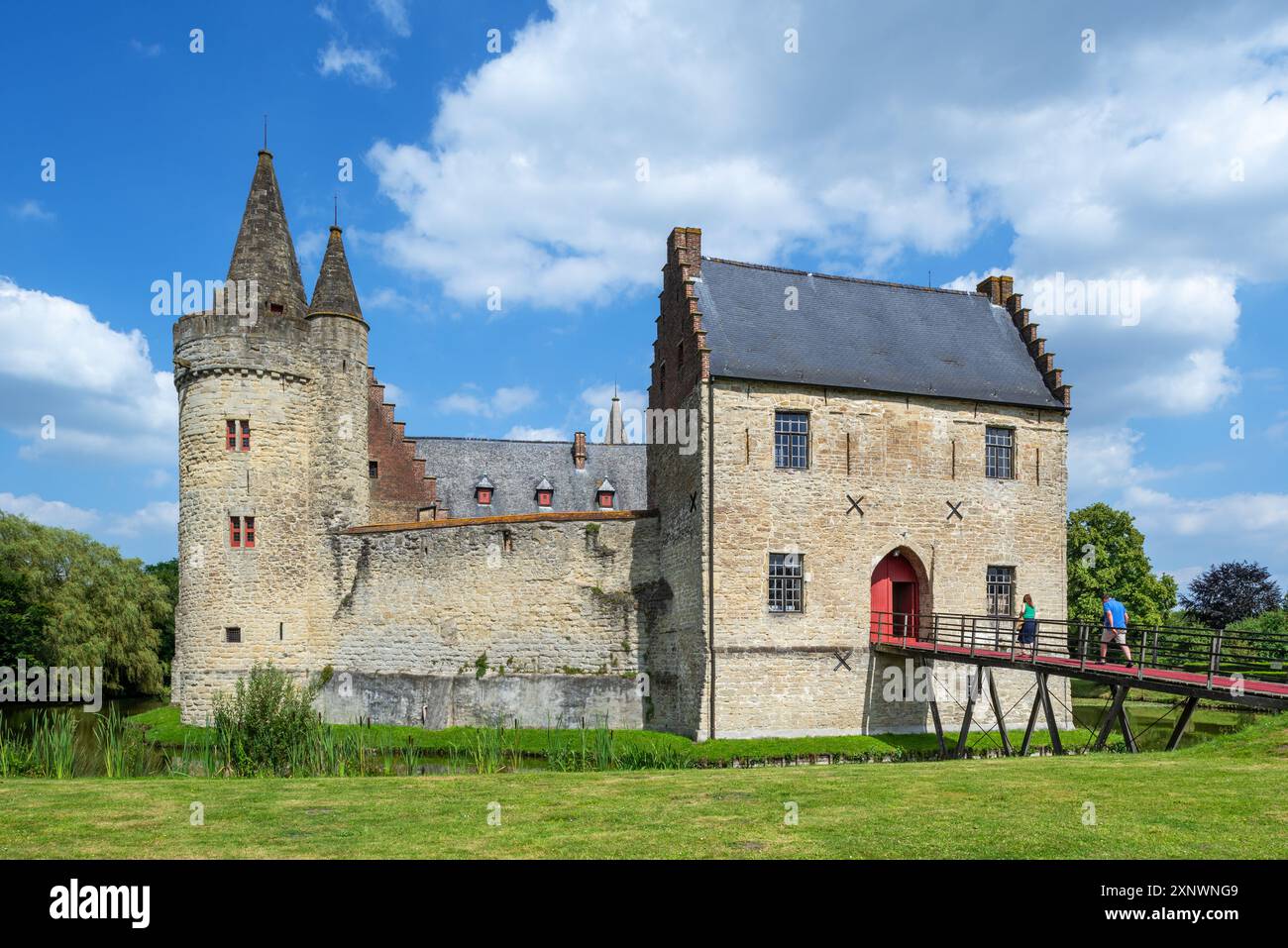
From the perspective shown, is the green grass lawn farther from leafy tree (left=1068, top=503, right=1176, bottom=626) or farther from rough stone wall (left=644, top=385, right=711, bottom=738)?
leafy tree (left=1068, top=503, right=1176, bottom=626)

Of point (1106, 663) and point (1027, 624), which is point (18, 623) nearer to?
point (1027, 624)

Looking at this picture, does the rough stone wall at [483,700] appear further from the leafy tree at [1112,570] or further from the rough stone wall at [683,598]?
the leafy tree at [1112,570]

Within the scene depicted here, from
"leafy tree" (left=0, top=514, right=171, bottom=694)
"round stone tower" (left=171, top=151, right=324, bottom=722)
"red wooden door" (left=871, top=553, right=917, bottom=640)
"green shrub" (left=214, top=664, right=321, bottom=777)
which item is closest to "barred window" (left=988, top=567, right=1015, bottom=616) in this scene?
"red wooden door" (left=871, top=553, right=917, bottom=640)

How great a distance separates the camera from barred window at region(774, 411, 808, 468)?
23312 mm

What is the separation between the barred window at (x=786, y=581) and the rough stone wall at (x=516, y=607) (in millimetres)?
3166

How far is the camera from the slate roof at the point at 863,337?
23.8 metres

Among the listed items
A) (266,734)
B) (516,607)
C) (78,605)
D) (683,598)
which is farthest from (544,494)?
(266,734)

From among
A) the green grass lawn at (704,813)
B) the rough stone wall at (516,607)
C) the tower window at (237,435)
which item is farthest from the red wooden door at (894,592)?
the tower window at (237,435)

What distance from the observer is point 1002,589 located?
24.8 m

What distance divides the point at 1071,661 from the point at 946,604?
6068mm

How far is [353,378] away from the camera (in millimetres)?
29859

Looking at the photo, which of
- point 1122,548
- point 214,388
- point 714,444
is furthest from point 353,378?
point 1122,548

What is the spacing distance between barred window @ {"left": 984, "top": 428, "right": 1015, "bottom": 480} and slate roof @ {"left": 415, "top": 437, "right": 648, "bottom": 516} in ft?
54.8

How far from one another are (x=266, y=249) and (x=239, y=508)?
810cm
